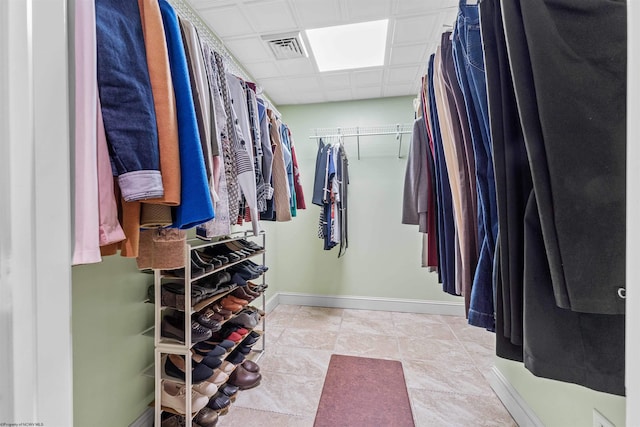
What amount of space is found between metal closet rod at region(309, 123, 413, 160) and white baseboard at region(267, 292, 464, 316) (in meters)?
1.58

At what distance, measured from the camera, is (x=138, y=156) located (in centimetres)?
61

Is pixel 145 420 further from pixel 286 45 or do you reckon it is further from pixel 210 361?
pixel 286 45

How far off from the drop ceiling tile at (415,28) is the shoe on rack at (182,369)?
7.69 feet

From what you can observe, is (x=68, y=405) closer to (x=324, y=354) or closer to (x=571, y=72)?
(x=571, y=72)

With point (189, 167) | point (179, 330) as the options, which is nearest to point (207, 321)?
point (179, 330)

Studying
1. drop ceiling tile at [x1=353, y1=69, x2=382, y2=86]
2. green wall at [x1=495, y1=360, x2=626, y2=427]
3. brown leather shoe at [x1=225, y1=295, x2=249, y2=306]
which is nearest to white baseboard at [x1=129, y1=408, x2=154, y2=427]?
brown leather shoe at [x1=225, y1=295, x2=249, y2=306]

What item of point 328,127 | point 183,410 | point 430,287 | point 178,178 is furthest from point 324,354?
point 328,127

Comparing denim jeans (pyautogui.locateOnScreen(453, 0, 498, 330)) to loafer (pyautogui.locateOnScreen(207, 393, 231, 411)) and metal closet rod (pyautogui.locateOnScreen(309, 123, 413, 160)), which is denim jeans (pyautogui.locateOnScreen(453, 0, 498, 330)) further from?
metal closet rod (pyautogui.locateOnScreen(309, 123, 413, 160))

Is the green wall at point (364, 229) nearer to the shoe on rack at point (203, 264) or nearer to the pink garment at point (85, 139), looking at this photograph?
the shoe on rack at point (203, 264)

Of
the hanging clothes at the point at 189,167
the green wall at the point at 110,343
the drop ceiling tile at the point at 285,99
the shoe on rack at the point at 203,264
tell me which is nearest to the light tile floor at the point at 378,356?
the green wall at the point at 110,343

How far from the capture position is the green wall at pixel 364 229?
2.92 meters

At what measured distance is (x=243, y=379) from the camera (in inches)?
63.7

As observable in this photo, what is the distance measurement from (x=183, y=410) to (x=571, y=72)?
1688mm

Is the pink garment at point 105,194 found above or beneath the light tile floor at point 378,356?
above
